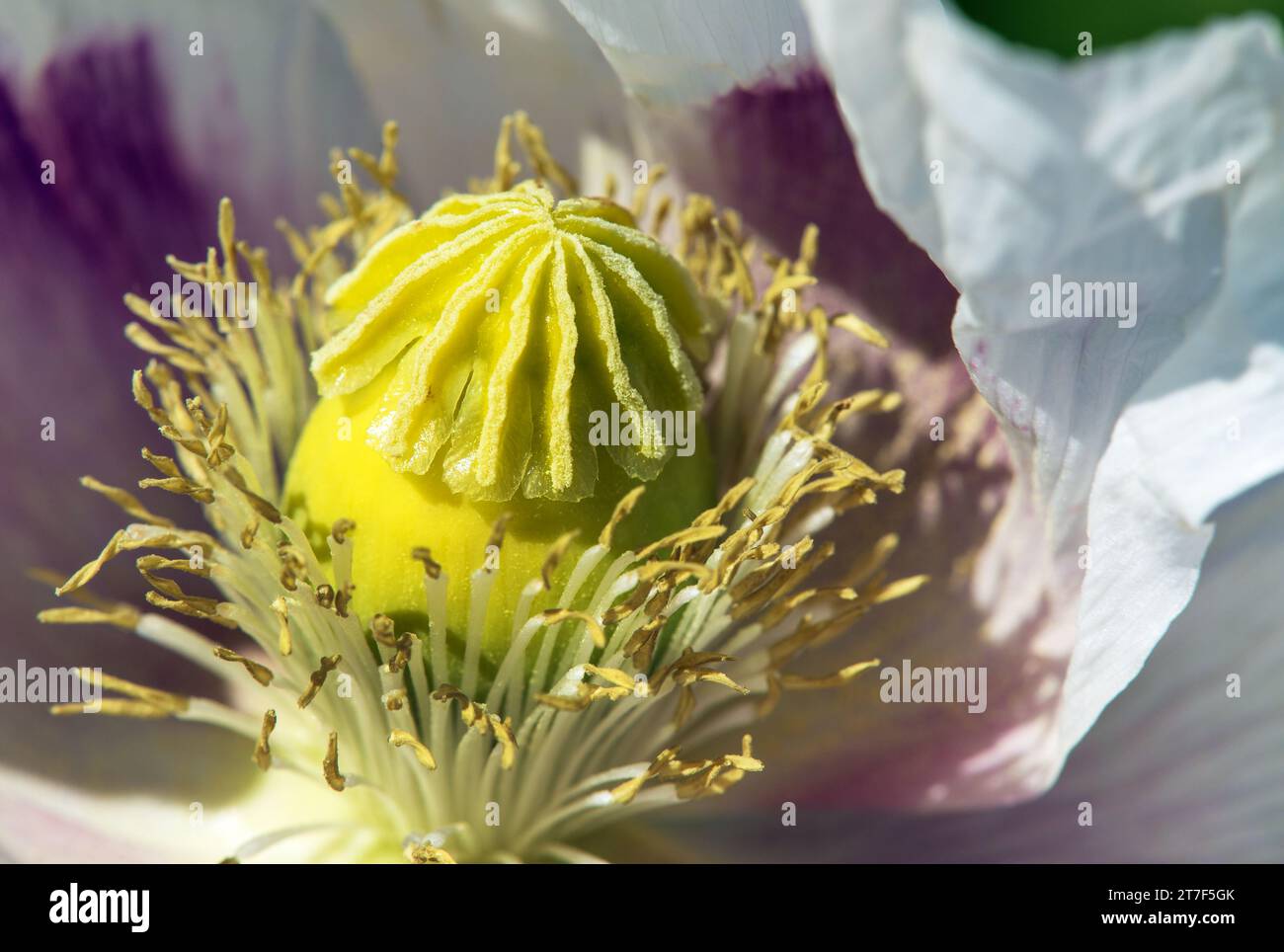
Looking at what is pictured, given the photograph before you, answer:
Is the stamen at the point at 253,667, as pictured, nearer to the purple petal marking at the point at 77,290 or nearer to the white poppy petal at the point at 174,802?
the white poppy petal at the point at 174,802

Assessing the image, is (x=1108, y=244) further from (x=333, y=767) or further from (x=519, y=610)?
(x=333, y=767)

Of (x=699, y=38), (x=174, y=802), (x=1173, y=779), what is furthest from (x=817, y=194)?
(x=174, y=802)

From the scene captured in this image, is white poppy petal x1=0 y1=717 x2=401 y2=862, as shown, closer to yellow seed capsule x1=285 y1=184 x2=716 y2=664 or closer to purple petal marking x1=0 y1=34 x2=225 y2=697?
purple petal marking x1=0 y1=34 x2=225 y2=697

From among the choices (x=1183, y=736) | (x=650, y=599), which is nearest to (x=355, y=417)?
(x=650, y=599)

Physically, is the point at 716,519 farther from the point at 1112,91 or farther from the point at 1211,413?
the point at 1112,91

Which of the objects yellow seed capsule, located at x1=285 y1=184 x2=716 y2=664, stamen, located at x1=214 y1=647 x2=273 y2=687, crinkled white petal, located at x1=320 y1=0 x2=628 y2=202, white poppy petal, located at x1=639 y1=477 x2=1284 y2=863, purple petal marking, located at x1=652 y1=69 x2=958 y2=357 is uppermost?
crinkled white petal, located at x1=320 y1=0 x2=628 y2=202

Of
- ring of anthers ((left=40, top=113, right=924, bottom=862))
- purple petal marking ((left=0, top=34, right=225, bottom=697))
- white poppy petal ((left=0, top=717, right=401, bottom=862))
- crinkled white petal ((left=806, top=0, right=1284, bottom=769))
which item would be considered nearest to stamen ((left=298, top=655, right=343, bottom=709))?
ring of anthers ((left=40, top=113, right=924, bottom=862))

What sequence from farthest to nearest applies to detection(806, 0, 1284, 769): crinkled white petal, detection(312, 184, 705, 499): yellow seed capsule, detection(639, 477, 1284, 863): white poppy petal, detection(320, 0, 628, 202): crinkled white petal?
1. detection(320, 0, 628, 202): crinkled white petal
2. detection(639, 477, 1284, 863): white poppy petal
3. detection(312, 184, 705, 499): yellow seed capsule
4. detection(806, 0, 1284, 769): crinkled white petal
